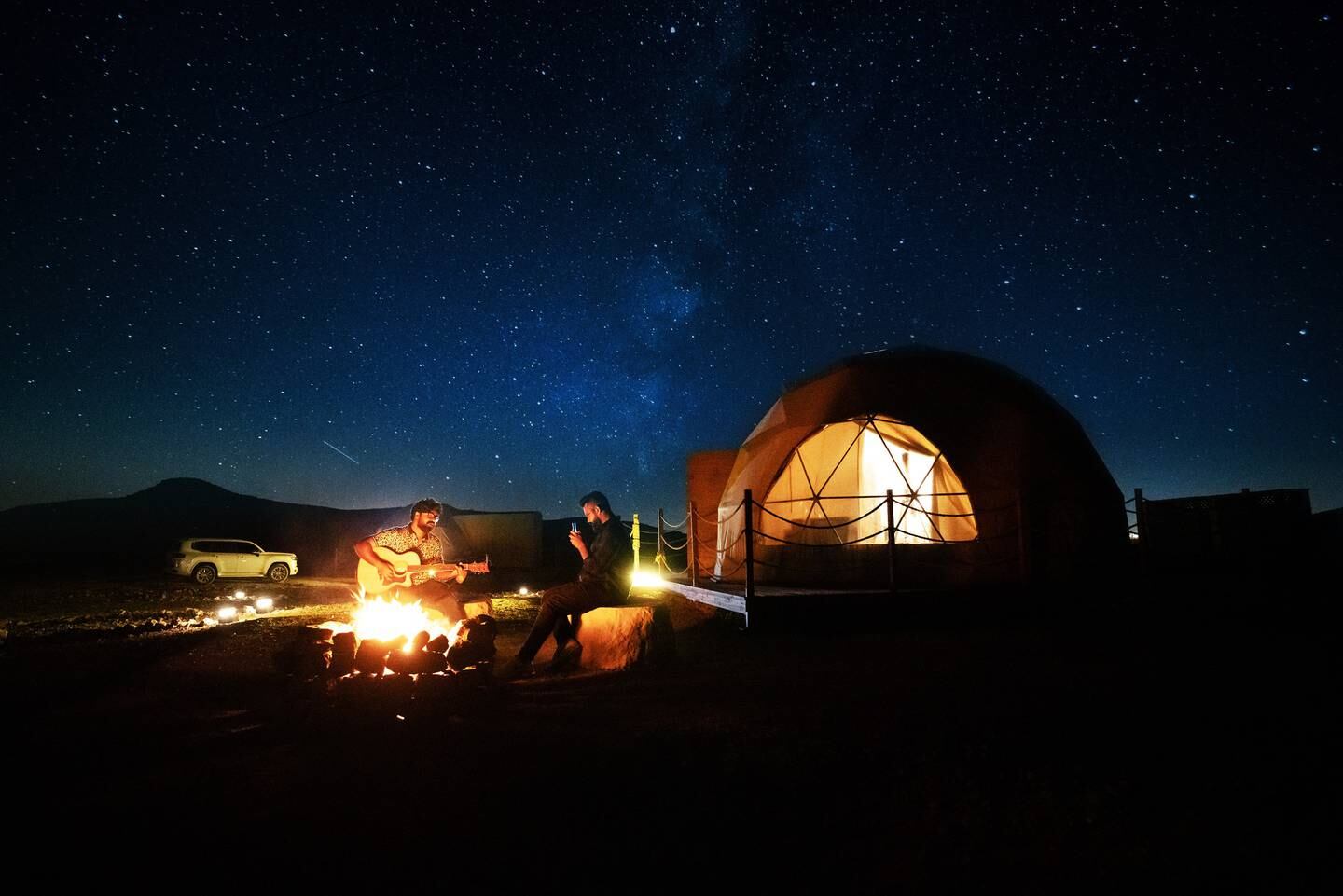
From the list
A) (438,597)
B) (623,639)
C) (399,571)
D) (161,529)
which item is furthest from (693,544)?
(161,529)

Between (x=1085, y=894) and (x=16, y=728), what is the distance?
5774mm

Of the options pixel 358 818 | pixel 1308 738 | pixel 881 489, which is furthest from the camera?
pixel 881 489

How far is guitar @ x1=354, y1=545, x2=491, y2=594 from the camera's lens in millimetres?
5613

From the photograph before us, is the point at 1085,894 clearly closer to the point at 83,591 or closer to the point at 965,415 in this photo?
the point at 965,415

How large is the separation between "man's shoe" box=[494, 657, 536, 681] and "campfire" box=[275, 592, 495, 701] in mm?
796

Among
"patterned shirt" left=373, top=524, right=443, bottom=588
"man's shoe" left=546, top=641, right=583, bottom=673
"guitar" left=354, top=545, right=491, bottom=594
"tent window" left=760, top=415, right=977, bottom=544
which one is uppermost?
"tent window" left=760, top=415, right=977, bottom=544

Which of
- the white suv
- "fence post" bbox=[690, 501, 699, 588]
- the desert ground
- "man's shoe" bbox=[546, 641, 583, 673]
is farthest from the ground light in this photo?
the white suv

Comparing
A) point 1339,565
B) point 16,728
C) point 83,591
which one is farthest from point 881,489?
point 83,591

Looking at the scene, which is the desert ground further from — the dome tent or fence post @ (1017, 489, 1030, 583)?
the dome tent

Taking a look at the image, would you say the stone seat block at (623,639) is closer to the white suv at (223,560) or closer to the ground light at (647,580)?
the ground light at (647,580)

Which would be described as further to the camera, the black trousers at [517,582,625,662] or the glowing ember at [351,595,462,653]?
the black trousers at [517,582,625,662]

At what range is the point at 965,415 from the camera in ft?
34.3

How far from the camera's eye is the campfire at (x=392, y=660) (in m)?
4.48

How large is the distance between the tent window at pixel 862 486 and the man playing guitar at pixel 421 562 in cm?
584
